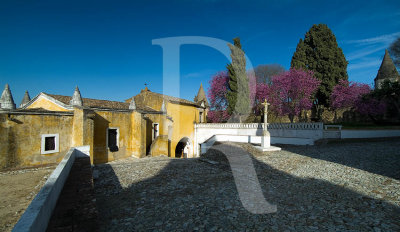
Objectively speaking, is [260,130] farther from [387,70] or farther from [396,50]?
[387,70]

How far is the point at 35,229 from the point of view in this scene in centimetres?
240

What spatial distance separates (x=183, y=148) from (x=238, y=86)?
11.5m

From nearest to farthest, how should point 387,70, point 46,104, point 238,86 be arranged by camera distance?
point 46,104 < point 238,86 < point 387,70

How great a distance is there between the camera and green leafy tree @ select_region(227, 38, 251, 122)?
24138mm

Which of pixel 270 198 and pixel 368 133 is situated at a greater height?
pixel 368 133

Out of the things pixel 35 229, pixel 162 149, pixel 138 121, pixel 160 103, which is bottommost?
pixel 162 149

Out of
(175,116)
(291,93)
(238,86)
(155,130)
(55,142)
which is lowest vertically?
(55,142)

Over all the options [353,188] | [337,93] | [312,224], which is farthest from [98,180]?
Result: [337,93]

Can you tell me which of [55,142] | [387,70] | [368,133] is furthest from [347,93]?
[55,142]

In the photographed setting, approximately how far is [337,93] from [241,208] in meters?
24.8

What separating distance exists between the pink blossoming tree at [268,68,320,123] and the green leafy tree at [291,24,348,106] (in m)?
3.75

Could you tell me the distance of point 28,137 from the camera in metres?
11.5

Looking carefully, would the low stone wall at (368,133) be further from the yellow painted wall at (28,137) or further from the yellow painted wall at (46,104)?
the yellow painted wall at (46,104)

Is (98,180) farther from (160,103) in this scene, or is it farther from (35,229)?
(160,103)
